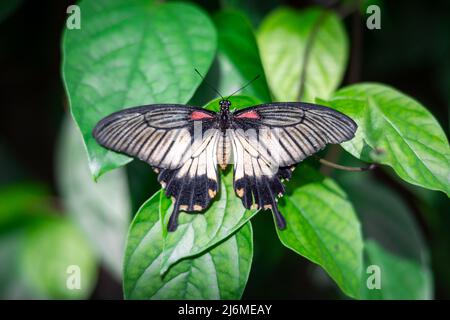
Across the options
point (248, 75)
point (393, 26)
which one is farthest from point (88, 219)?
point (393, 26)

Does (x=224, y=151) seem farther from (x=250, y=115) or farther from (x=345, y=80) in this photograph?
(x=345, y=80)

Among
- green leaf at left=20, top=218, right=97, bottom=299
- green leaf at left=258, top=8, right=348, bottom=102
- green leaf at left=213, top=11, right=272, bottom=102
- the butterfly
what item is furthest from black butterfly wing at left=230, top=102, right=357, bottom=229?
green leaf at left=20, top=218, right=97, bottom=299

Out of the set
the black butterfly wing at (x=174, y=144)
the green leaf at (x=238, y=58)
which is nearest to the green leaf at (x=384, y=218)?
the green leaf at (x=238, y=58)

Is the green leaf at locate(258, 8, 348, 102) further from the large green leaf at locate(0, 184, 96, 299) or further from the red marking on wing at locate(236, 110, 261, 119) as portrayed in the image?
the large green leaf at locate(0, 184, 96, 299)

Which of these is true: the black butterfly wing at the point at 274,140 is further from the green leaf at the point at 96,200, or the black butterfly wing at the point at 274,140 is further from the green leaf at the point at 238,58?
the green leaf at the point at 96,200

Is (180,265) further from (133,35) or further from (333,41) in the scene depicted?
(333,41)

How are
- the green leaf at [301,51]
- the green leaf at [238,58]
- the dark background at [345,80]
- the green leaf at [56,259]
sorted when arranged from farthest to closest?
the dark background at [345,80] → the green leaf at [56,259] → the green leaf at [301,51] → the green leaf at [238,58]

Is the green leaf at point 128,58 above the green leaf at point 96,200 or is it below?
above
